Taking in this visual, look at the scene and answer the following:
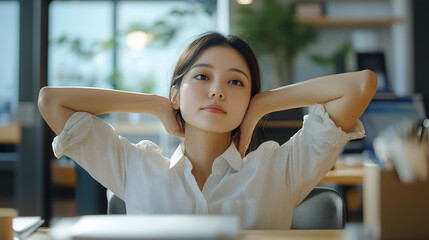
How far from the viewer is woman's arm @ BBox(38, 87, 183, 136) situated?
1.20 meters

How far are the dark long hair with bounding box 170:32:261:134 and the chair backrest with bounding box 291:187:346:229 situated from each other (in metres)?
0.32

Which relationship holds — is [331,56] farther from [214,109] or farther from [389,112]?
[214,109]

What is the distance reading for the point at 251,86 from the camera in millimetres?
1301

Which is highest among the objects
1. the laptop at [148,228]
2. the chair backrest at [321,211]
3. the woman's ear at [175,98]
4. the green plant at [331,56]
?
the green plant at [331,56]

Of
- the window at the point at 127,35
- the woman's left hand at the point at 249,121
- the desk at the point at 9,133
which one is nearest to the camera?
the woman's left hand at the point at 249,121

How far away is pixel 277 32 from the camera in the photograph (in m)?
4.80

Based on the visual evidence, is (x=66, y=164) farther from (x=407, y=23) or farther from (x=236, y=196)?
(x=236, y=196)

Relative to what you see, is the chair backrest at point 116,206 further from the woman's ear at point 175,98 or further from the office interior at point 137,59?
the office interior at point 137,59

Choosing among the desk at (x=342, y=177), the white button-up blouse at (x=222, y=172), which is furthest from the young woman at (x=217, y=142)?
the desk at (x=342, y=177)

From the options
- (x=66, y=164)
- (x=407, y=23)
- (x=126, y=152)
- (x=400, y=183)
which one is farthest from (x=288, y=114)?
(x=66, y=164)

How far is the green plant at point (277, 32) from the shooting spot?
4.72m

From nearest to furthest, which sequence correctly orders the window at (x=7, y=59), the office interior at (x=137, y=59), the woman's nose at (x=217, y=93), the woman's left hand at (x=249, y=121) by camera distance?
1. the woman's nose at (x=217, y=93)
2. the woman's left hand at (x=249, y=121)
3. the office interior at (x=137, y=59)
4. the window at (x=7, y=59)

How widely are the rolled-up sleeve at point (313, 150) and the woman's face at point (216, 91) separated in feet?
0.52

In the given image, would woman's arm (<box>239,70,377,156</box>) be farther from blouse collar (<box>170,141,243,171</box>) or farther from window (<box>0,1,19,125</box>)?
window (<box>0,1,19,125</box>)
